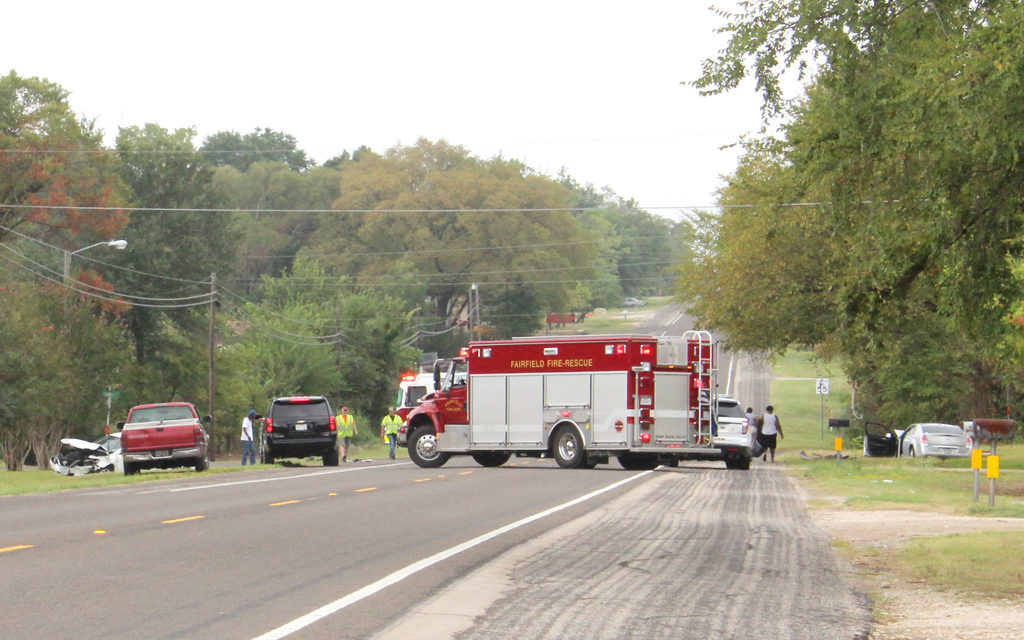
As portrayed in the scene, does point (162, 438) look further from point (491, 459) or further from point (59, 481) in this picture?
point (491, 459)

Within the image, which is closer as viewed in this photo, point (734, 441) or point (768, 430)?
point (734, 441)

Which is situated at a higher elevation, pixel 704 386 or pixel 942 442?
pixel 704 386

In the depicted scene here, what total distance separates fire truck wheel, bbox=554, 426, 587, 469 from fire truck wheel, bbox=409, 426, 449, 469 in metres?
3.33

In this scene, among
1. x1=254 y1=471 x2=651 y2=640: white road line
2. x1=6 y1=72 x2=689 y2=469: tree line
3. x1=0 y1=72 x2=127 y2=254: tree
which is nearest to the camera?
x1=254 y1=471 x2=651 y2=640: white road line

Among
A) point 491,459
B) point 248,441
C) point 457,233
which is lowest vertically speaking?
point 491,459

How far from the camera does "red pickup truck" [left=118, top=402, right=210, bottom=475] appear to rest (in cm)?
2947

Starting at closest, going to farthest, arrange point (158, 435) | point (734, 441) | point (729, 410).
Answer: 1. point (158, 435)
2. point (734, 441)
3. point (729, 410)

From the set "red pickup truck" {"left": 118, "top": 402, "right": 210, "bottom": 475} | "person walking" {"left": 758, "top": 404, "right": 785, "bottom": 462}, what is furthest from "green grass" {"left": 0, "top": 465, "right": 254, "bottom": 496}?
"person walking" {"left": 758, "top": 404, "right": 785, "bottom": 462}

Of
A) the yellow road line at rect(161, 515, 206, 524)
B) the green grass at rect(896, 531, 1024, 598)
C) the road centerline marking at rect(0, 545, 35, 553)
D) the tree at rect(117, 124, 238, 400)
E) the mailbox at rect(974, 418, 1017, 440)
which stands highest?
the tree at rect(117, 124, 238, 400)

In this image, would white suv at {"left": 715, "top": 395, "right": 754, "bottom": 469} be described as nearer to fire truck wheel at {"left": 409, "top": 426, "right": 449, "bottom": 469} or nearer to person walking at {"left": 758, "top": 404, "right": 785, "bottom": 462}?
fire truck wheel at {"left": 409, "top": 426, "right": 449, "bottom": 469}

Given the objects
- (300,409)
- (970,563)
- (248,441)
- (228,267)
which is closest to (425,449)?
(300,409)

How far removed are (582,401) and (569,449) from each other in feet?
3.91

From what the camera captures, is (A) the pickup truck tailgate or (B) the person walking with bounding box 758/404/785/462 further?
(B) the person walking with bounding box 758/404/785/462

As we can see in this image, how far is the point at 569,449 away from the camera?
29.8 m
